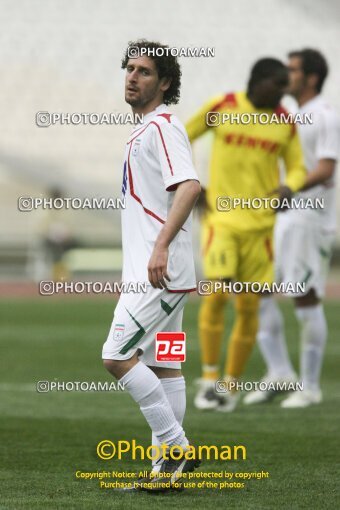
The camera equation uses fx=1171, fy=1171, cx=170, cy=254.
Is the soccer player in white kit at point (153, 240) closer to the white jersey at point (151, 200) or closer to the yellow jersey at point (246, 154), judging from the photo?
the white jersey at point (151, 200)

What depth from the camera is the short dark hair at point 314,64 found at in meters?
8.01

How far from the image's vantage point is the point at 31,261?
23.0 meters

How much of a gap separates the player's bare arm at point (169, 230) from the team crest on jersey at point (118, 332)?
0.68 feet

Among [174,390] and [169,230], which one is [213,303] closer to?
[174,390]

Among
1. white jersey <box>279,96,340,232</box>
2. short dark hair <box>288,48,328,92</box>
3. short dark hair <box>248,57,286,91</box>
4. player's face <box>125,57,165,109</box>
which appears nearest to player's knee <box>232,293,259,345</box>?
white jersey <box>279,96,340,232</box>

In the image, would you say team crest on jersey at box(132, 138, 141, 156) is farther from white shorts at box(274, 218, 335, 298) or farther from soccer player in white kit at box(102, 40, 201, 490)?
white shorts at box(274, 218, 335, 298)

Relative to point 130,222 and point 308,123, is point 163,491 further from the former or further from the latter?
point 308,123

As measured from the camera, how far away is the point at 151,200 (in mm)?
4578

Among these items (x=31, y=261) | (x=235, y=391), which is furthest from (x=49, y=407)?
(x=31, y=261)

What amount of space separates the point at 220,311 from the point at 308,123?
1.43m

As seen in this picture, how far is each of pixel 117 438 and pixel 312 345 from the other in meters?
2.21

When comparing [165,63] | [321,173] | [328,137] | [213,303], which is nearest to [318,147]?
[328,137]

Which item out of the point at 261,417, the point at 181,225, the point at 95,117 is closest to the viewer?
the point at 181,225

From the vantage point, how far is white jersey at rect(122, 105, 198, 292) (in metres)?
4.53
